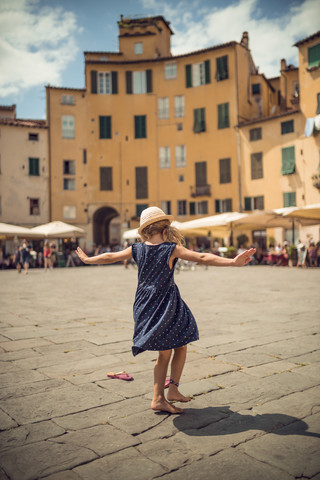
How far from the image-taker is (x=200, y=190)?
1267 inches

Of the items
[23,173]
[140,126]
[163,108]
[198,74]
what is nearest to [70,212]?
[23,173]

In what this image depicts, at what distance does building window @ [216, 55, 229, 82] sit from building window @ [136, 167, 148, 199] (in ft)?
28.9

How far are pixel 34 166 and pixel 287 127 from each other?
19.0 m

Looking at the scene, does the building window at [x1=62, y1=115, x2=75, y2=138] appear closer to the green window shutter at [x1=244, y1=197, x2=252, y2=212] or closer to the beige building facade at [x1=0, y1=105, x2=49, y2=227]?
the beige building facade at [x1=0, y1=105, x2=49, y2=227]

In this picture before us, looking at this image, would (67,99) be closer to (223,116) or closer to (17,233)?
(223,116)

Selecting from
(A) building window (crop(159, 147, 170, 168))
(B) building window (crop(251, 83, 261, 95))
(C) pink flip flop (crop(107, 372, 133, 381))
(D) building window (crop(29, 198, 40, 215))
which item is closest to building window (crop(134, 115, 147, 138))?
(A) building window (crop(159, 147, 170, 168))

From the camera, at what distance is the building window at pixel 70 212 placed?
1321 inches

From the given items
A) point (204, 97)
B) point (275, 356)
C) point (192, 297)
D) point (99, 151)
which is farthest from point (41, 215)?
point (275, 356)

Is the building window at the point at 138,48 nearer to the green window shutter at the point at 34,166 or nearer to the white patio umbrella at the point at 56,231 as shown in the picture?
the green window shutter at the point at 34,166

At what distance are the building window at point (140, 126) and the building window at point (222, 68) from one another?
21.3 feet

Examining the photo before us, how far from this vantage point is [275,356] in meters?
4.16

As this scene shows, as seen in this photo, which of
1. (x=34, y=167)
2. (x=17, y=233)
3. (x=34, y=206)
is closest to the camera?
(x=17, y=233)

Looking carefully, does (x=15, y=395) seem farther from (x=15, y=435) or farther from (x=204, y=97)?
(x=204, y=97)

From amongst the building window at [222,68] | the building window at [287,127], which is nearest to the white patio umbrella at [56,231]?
the building window at [287,127]
